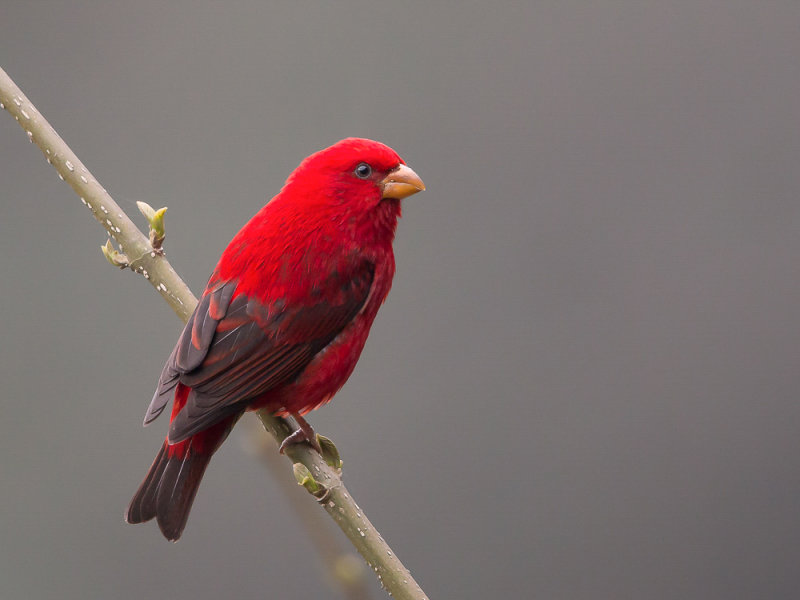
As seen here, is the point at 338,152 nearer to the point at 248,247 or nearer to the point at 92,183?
the point at 248,247

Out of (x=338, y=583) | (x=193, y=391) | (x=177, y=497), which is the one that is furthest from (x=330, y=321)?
(x=338, y=583)

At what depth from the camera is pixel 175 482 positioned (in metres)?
1.25

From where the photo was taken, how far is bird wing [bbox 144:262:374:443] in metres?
1.27

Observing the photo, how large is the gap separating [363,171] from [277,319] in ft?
0.91

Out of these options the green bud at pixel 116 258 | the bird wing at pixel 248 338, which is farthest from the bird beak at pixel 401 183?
the green bud at pixel 116 258

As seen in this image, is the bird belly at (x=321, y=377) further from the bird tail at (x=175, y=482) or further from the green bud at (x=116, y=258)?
the green bud at (x=116, y=258)

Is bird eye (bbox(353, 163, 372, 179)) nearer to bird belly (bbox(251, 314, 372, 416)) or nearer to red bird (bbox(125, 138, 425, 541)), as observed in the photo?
red bird (bbox(125, 138, 425, 541))

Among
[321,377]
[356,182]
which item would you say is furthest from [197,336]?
[356,182]

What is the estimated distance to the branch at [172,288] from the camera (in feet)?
3.39

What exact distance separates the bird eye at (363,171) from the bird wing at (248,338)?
0.17m

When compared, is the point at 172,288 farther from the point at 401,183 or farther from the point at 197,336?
the point at 401,183

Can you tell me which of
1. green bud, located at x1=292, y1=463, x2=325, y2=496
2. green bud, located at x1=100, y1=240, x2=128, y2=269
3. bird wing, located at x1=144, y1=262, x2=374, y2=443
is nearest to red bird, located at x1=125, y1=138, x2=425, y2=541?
bird wing, located at x1=144, y1=262, x2=374, y2=443

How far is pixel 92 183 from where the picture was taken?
120 centimetres

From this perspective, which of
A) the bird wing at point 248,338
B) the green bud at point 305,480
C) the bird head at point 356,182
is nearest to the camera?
the green bud at point 305,480
